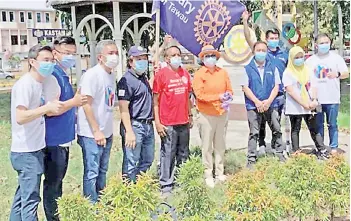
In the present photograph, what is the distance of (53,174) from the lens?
4207 millimetres

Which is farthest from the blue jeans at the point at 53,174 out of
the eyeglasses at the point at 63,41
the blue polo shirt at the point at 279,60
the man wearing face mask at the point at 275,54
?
the blue polo shirt at the point at 279,60

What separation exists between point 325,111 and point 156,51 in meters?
2.47

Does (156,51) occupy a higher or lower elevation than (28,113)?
higher

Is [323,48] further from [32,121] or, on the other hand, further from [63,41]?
[32,121]

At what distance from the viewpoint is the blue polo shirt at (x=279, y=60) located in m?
6.55

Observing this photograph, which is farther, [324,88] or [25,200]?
[324,88]

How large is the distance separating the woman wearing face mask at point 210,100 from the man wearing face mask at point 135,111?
0.80 meters

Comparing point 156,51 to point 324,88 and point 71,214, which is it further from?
point 71,214

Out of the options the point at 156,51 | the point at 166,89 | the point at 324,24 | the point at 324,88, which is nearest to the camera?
the point at 166,89

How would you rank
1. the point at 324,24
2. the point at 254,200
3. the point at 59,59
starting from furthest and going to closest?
the point at 324,24 < the point at 59,59 < the point at 254,200

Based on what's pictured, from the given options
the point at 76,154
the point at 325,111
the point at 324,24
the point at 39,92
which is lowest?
the point at 76,154

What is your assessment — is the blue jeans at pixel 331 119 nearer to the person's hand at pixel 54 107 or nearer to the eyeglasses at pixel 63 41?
the eyeglasses at pixel 63 41

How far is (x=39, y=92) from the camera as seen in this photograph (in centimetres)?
384

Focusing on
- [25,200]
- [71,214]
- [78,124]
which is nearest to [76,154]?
[78,124]
